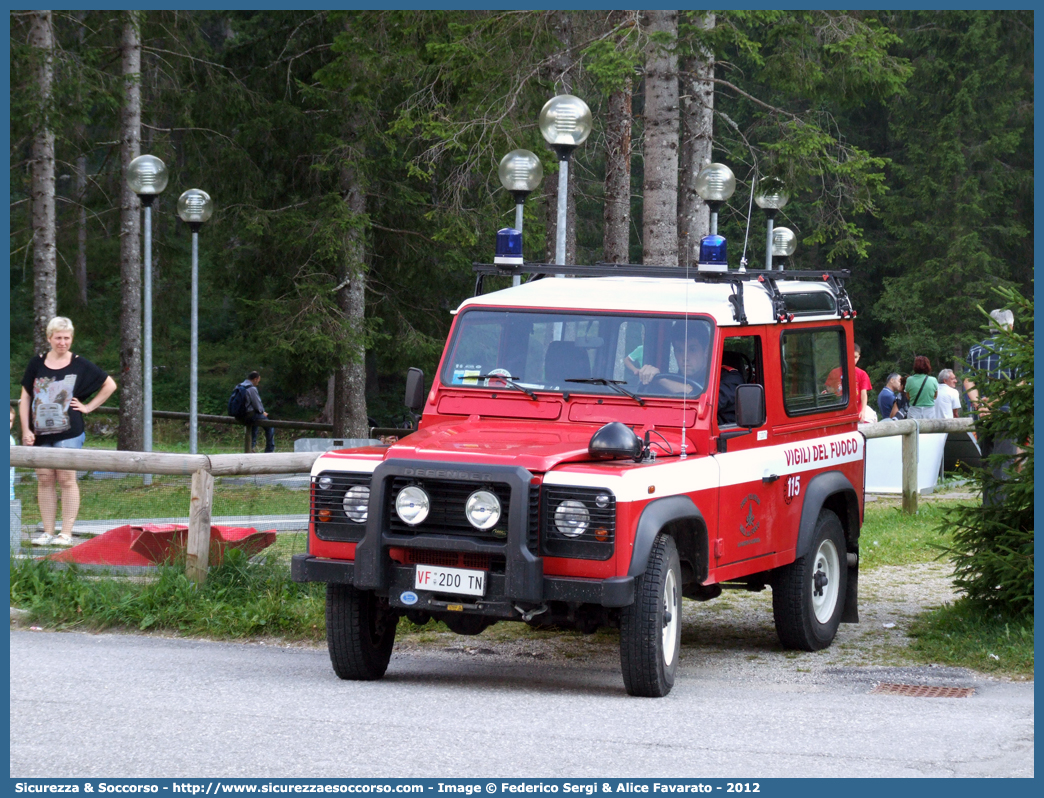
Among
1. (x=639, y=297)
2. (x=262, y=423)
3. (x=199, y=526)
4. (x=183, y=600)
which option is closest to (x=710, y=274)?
(x=639, y=297)

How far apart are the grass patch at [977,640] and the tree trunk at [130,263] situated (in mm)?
17740

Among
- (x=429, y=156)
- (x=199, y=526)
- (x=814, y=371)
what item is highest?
(x=429, y=156)

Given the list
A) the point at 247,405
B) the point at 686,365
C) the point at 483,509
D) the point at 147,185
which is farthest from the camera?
the point at 247,405

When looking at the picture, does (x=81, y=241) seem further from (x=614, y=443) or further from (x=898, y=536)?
(x=614, y=443)

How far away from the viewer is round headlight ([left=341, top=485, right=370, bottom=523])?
7.38 metres

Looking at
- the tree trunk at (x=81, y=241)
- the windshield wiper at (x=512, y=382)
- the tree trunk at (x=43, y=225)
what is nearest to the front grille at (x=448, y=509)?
the windshield wiper at (x=512, y=382)

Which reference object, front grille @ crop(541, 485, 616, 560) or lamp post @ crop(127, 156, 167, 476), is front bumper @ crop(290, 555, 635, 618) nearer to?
front grille @ crop(541, 485, 616, 560)

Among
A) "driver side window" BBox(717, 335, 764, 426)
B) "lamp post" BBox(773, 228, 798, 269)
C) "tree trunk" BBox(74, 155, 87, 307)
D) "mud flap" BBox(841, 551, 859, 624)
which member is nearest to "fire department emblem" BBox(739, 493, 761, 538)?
"driver side window" BBox(717, 335, 764, 426)

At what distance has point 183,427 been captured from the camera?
39.4m

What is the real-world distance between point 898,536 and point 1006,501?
5.47 m

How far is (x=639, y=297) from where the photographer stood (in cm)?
858

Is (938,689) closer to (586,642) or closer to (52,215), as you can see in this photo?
(586,642)

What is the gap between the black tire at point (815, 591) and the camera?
8930 millimetres

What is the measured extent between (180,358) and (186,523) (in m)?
37.0
